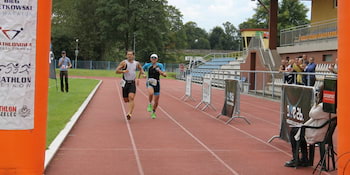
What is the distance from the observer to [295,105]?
27.5ft

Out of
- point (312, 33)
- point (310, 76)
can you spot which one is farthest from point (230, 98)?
point (312, 33)

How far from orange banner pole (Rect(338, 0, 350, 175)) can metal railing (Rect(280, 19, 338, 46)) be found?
19026 millimetres

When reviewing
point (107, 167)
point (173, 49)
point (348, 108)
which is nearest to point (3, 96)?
point (107, 167)

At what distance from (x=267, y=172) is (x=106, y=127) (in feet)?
17.4

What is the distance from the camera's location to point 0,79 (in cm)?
500

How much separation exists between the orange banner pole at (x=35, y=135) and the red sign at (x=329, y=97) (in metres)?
3.60

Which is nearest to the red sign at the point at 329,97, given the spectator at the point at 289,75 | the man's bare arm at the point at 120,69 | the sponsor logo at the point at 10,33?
the sponsor logo at the point at 10,33

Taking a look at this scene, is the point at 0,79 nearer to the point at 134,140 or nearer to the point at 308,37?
the point at 134,140

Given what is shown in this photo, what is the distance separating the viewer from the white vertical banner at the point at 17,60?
16.3ft

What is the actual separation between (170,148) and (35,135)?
3.89 m

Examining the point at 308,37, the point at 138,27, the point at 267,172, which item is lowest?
the point at 267,172

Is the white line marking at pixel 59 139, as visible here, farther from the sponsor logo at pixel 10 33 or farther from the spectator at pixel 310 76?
the spectator at pixel 310 76

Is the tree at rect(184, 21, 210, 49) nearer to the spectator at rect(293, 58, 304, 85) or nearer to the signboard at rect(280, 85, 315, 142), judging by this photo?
the spectator at rect(293, 58, 304, 85)

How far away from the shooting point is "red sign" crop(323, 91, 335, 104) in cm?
606
